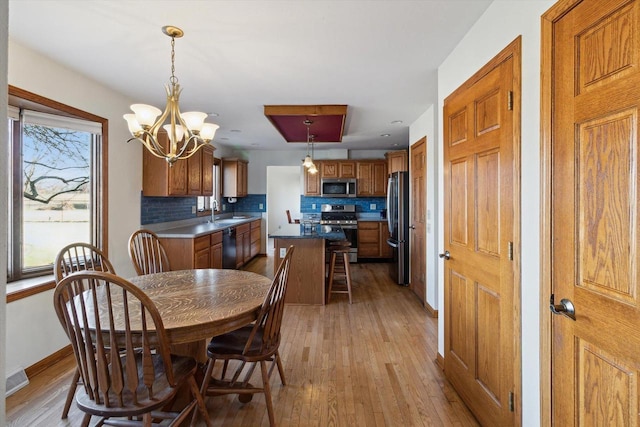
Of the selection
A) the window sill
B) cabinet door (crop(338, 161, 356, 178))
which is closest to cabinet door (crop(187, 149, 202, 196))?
the window sill

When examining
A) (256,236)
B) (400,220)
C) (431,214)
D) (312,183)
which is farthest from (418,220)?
(256,236)

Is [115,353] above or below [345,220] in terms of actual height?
below

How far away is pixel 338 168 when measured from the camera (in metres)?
6.51

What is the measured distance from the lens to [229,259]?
4.97 m

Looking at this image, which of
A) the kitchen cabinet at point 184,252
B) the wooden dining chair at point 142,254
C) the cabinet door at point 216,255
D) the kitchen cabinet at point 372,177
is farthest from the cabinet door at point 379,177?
the wooden dining chair at point 142,254

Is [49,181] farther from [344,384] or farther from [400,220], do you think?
[400,220]

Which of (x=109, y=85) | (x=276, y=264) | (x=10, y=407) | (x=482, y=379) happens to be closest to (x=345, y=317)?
(x=276, y=264)

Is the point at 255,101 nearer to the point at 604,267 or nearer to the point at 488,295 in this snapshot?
the point at 488,295

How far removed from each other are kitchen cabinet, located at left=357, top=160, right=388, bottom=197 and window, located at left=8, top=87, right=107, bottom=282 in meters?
4.56

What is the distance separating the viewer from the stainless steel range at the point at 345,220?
6.26 meters

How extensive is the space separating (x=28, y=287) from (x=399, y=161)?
5014 mm

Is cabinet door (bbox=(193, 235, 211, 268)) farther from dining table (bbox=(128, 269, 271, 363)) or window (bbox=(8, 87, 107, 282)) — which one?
dining table (bbox=(128, 269, 271, 363))

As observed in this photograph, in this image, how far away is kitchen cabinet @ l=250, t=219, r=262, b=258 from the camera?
6.36 metres

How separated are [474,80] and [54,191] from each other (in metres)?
3.42
